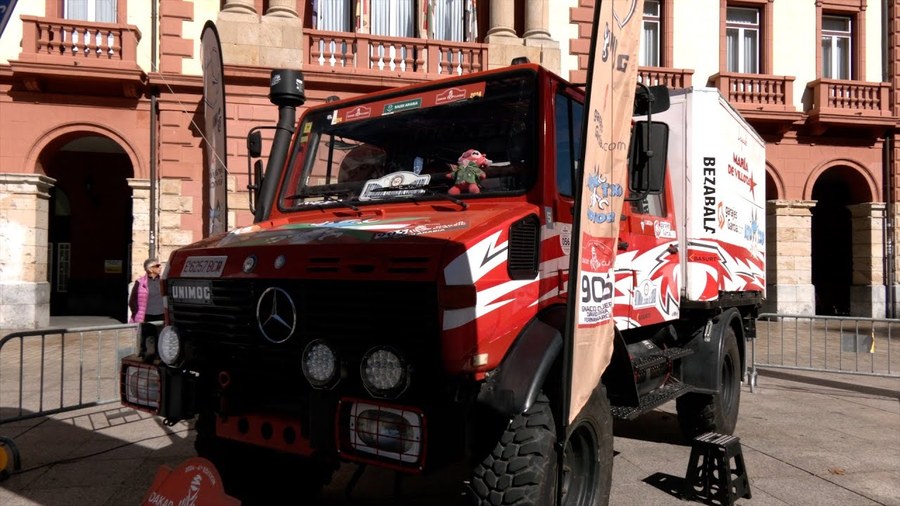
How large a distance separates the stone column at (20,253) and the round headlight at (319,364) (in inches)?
542

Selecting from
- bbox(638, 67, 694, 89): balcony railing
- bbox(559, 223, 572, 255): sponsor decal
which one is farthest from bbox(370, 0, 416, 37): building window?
bbox(559, 223, 572, 255): sponsor decal

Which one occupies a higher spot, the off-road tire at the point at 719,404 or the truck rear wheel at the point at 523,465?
the truck rear wheel at the point at 523,465

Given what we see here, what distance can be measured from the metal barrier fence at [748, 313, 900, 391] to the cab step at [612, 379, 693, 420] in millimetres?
4034

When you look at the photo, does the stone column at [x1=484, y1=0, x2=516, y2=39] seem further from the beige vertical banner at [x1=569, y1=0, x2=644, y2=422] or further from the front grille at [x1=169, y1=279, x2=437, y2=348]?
the front grille at [x1=169, y1=279, x2=437, y2=348]

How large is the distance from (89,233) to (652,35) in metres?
16.5

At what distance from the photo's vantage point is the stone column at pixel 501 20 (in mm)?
15508

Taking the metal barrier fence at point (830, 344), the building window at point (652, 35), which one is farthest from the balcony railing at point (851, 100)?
the metal barrier fence at point (830, 344)

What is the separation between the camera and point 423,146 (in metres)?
4.03

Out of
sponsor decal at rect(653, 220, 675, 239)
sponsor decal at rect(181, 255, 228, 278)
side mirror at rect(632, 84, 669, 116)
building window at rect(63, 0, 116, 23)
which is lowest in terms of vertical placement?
sponsor decal at rect(181, 255, 228, 278)

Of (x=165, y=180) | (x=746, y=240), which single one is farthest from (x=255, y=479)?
(x=165, y=180)

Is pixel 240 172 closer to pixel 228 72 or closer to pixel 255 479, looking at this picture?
pixel 228 72

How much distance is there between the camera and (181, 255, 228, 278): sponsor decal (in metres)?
3.42

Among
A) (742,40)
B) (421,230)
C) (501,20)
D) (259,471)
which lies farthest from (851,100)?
(259,471)

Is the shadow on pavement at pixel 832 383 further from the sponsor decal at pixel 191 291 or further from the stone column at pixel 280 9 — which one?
the stone column at pixel 280 9
